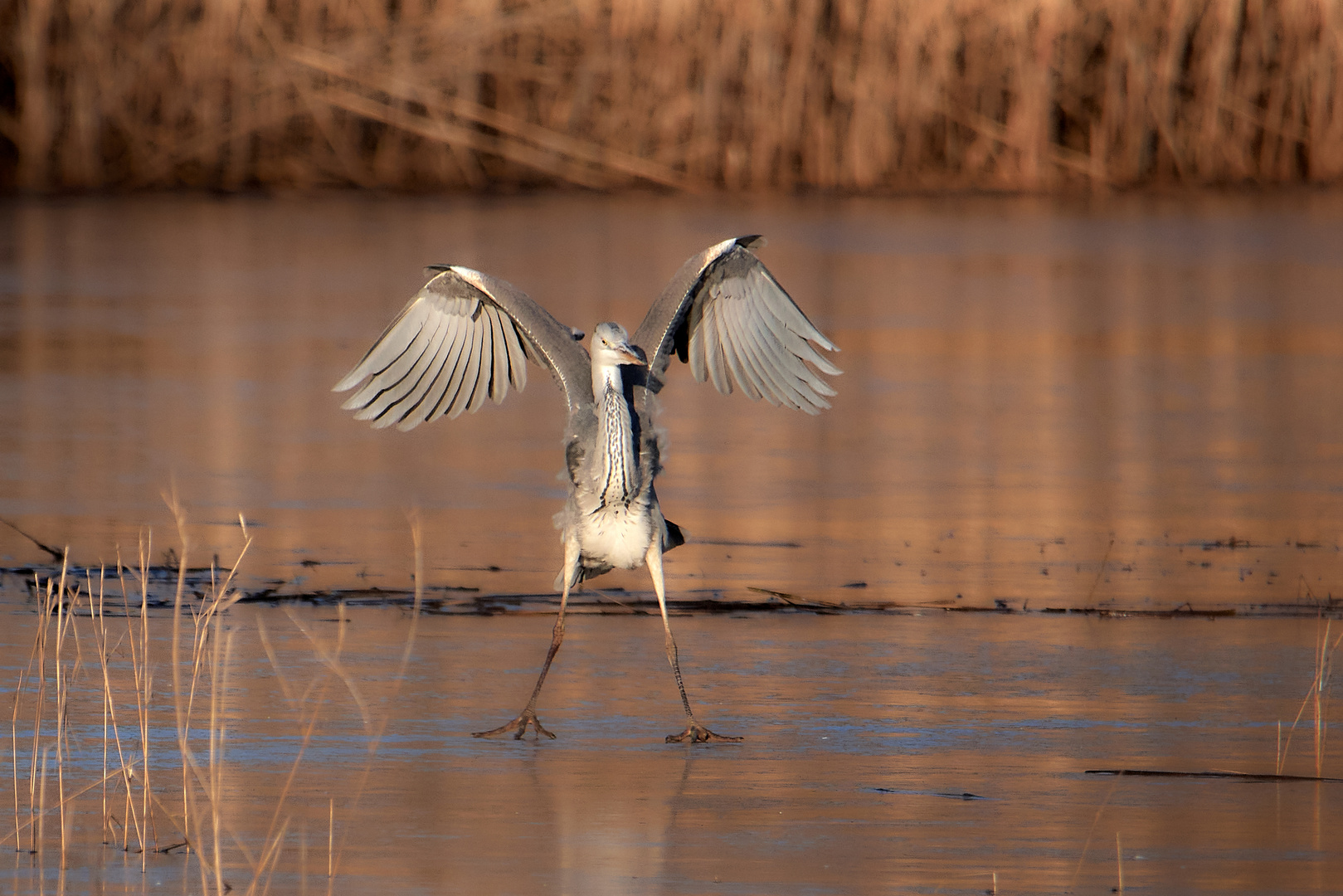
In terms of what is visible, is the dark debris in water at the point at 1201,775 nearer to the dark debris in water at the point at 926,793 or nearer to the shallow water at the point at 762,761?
the shallow water at the point at 762,761

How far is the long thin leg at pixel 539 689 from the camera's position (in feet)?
21.1

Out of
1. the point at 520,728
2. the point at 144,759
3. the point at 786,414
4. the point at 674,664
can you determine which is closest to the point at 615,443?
the point at 674,664

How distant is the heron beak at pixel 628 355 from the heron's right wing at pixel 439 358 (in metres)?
0.72

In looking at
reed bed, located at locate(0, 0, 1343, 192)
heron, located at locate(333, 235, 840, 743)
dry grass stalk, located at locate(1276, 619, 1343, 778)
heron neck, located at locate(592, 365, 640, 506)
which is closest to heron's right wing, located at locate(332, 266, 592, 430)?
heron, located at locate(333, 235, 840, 743)

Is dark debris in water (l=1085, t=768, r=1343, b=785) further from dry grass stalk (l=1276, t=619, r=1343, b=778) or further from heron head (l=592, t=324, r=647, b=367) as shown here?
heron head (l=592, t=324, r=647, b=367)

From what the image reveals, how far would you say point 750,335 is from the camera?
7395 millimetres

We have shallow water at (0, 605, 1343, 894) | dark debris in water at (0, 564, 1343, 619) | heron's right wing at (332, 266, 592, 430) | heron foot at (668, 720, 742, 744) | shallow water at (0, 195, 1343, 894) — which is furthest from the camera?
dark debris in water at (0, 564, 1343, 619)

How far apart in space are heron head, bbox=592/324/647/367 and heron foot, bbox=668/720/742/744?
929 millimetres

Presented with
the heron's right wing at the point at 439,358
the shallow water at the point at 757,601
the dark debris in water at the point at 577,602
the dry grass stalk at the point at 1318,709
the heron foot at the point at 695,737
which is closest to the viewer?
the shallow water at the point at 757,601

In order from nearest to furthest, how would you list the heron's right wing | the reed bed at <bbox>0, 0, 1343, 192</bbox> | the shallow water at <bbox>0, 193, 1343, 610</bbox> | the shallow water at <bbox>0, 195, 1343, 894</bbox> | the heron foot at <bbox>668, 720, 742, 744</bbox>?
the shallow water at <bbox>0, 195, 1343, 894</bbox> → the heron foot at <bbox>668, 720, 742, 744</bbox> → the heron's right wing → the shallow water at <bbox>0, 193, 1343, 610</bbox> → the reed bed at <bbox>0, 0, 1343, 192</bbox>

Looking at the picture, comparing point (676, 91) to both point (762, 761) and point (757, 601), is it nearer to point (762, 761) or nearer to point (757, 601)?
point (757, 601)

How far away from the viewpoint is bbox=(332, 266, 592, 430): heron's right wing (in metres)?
7.27

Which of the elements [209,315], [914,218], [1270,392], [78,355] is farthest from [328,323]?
[914,218]

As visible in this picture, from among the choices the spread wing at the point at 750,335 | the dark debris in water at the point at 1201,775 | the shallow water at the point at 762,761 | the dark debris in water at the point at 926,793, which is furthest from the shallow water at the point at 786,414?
the dark debris in water at the point at 926,793
